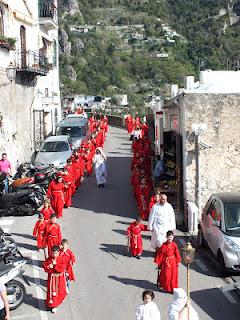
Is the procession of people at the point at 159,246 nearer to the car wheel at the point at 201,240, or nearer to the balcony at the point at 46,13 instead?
the car wheel at the point at 201,240

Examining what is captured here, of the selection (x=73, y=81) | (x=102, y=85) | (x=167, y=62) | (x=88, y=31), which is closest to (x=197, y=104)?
(x=73, y=81)

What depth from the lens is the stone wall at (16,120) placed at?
21781 millimetres

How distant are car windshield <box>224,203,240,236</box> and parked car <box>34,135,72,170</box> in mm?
10823

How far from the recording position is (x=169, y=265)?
10383mm

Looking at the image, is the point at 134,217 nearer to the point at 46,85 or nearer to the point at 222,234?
the point at 222,234

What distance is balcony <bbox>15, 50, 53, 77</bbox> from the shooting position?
24438 millimetres

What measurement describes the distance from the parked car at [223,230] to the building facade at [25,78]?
433 inches

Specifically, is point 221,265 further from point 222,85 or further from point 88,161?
point 88,161

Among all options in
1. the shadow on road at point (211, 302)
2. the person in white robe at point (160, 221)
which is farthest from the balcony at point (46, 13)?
the shadow on road at point (211, 302)

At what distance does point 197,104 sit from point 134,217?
4047 mm

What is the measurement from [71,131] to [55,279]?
66.0ft

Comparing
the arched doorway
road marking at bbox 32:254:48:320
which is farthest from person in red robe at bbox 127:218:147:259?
the arched doorway

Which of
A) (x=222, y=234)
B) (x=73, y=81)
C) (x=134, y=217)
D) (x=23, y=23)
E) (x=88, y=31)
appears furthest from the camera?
(x=88, y=31)

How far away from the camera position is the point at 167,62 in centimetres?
12581
